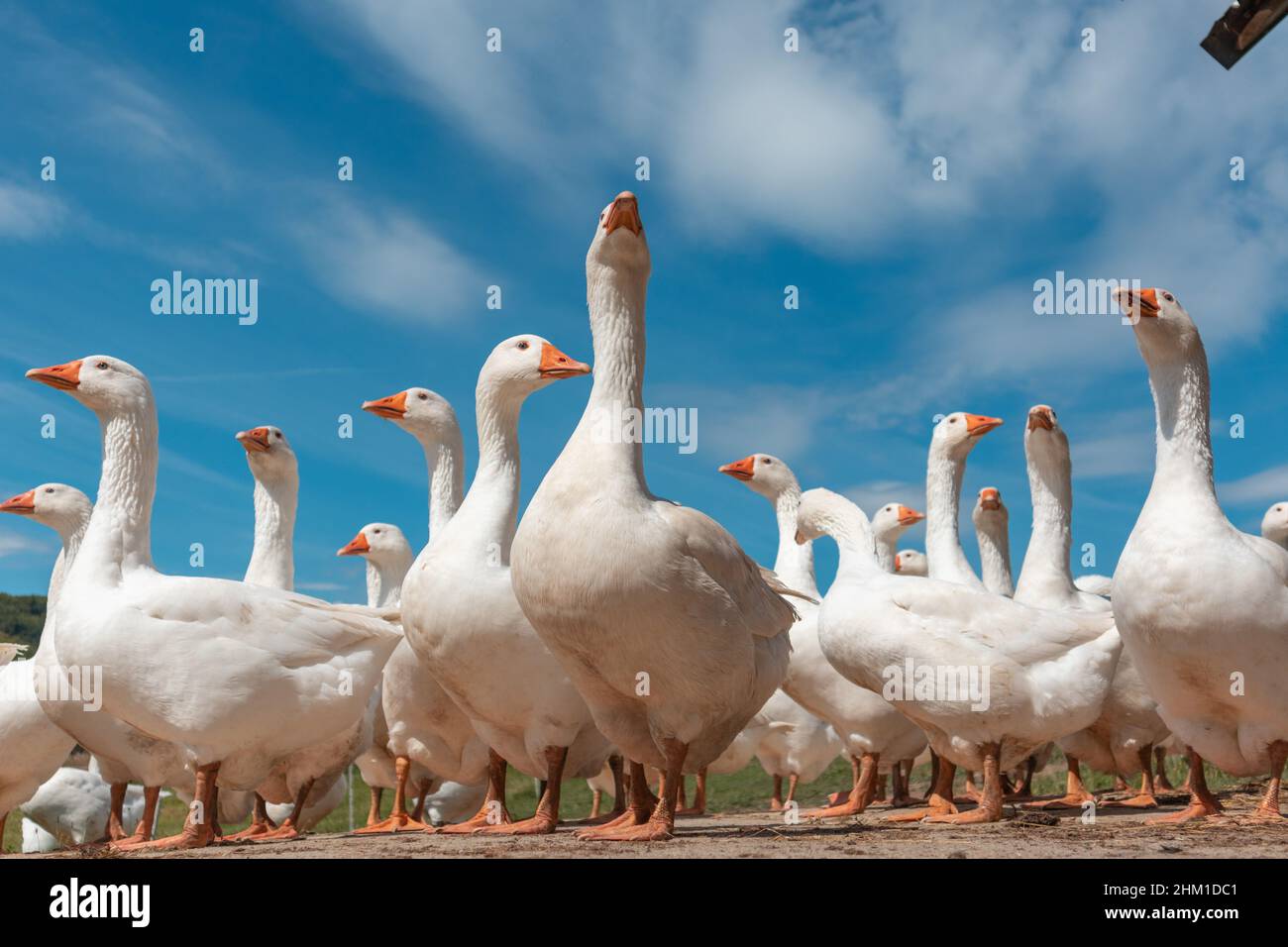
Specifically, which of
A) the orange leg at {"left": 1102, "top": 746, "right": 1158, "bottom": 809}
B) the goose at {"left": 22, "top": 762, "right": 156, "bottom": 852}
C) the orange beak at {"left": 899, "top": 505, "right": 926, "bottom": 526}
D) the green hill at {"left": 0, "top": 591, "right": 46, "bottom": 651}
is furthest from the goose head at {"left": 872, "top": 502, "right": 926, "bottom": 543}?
the green hill at {"left": 0, "top": 591, "right": 46, "bottom": 651}

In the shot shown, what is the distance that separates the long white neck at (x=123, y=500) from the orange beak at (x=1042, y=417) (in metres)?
9.39

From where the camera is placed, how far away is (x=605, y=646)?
6996 millimetres

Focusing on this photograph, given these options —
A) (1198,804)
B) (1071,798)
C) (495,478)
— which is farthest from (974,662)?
(495,478)

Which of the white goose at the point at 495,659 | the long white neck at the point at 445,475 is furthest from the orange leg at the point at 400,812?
the long white neck at the point at 445,475

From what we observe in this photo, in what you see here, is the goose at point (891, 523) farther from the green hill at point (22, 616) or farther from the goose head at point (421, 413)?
the green hill at point (22, 616)

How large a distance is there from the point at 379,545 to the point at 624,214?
768 cm

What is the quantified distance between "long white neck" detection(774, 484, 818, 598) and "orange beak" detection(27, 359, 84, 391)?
816 centimetres

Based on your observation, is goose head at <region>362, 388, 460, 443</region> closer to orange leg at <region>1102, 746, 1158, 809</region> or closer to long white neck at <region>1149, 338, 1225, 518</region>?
long white neck at <region>1149, 338, 1225, 518</region>

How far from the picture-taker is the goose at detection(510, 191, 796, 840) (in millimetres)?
6941

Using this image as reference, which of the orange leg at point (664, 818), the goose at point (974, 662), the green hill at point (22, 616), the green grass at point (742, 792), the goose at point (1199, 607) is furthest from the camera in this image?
the green hill at point (22, 616)

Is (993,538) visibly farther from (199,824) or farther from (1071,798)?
(199,824)

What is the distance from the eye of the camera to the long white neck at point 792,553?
1453cm
